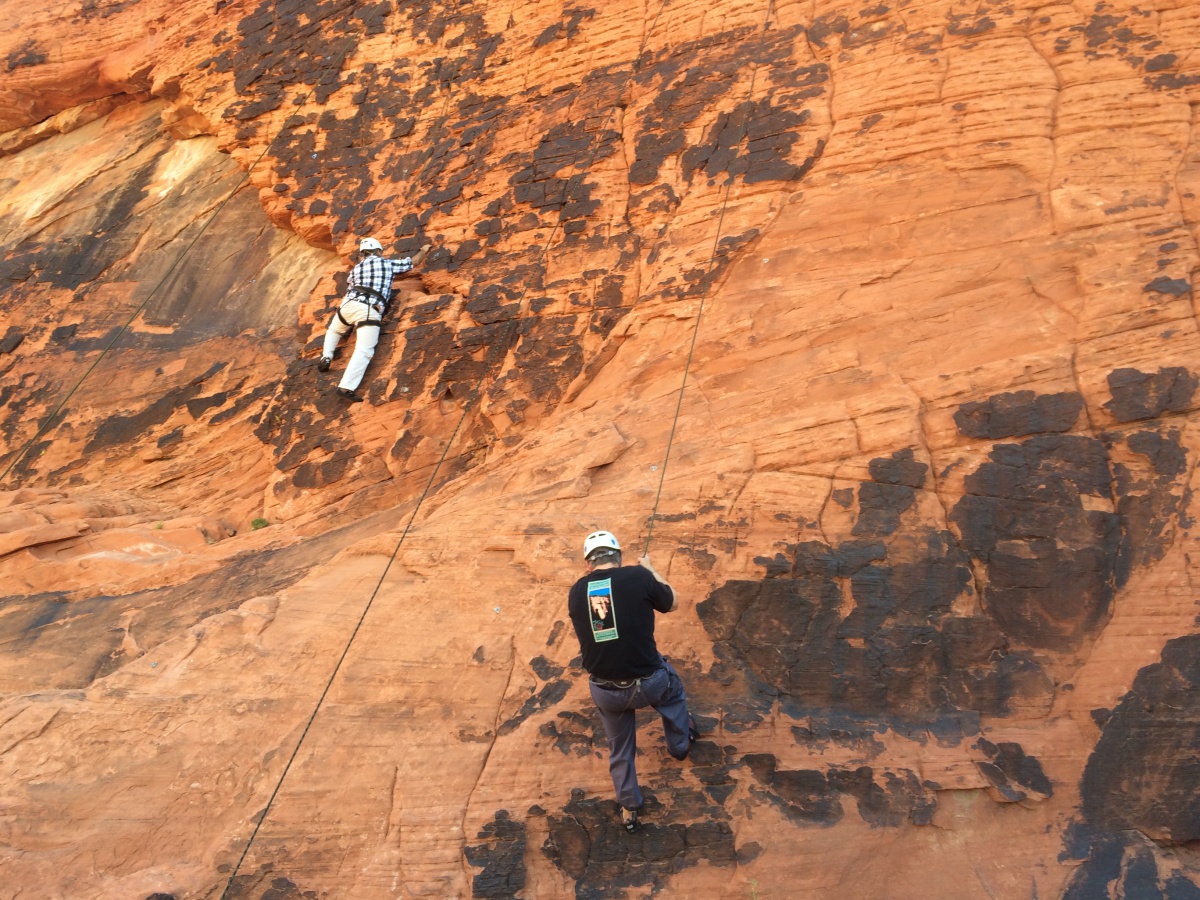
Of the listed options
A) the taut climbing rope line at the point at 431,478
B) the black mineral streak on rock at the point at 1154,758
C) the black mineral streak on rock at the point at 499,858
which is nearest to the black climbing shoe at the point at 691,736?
the black mineral streak on rock at the point at 499,858

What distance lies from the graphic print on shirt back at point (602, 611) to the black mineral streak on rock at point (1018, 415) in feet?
8.40

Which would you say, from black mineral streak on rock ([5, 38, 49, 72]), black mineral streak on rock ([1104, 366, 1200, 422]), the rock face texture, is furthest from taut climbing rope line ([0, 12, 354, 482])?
black mineral streak on rock ([1104, 366, 1200, 422])

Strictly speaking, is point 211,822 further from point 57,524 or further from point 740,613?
point 57,524

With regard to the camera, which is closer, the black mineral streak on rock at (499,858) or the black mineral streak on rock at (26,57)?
the black mineral streak on rock at (499,858)

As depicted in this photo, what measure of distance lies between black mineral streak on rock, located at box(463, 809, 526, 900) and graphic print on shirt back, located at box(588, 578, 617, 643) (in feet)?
3.85

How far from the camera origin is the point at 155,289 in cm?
1165

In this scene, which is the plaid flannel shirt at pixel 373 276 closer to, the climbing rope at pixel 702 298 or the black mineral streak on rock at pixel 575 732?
the climbing rope at pixel 702 298

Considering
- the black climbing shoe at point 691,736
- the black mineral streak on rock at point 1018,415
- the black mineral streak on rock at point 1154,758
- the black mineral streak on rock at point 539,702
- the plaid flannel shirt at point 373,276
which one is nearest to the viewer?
the black mineral streak on rock at point 1154,758

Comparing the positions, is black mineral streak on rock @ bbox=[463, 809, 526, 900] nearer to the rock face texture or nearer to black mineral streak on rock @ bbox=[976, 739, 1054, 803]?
the rock face texture

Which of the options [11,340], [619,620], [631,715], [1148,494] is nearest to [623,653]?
[619,620]

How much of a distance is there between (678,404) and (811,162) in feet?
7.59

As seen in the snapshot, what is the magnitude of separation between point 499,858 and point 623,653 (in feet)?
4.25

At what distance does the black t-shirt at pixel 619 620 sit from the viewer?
15.3 ft

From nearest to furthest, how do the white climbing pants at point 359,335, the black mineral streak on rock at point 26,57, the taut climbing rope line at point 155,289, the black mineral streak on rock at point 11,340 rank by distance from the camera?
1. the white climbing pants at point 359,335
2. the taut climbing rope line at point 155,289
3. the black mineral streak on rock at point 11,340
4. the black mineral streak on rock at point 26,57
